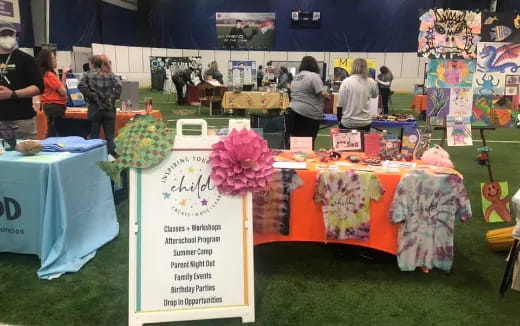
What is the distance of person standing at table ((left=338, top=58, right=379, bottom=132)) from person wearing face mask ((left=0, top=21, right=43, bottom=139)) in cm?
250

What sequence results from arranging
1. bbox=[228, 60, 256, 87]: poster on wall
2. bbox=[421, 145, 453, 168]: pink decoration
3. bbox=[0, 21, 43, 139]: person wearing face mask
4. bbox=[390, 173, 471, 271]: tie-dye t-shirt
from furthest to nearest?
bbox=[228, 60, 256, 87]: poster on wall, bbox=[0, 21, 43, 139]: person wearing face mask, bbox=[421, 145, 453, 168]: pink decoration, bbox=[390, 173, 471, 271]: tie-dye t-shirt

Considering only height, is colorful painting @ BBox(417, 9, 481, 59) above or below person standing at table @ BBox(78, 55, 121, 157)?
above

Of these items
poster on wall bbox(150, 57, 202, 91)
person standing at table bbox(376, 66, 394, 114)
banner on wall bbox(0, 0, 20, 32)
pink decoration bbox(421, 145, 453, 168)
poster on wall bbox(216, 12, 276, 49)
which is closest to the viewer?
pink decoration bbox(421, 145, 453, 168)

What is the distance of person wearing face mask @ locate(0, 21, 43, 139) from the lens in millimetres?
2963

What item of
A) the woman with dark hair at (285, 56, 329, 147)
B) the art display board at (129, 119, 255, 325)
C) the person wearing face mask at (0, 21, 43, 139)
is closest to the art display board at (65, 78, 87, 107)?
the person wearing face mask at (0, 21, 43, 139)

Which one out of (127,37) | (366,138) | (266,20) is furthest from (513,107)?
(127,37)

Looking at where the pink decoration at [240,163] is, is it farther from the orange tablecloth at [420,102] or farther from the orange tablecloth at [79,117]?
the orange tablecloth at [420,102]

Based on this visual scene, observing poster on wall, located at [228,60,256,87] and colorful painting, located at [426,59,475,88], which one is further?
poster on wall, located at [228,60,256,87]

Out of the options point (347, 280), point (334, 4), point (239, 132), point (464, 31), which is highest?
point (334, 4)

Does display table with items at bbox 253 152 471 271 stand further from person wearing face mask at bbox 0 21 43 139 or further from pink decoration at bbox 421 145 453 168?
person wearing face mask at bbox 0 21 43 139

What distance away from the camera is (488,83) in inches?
141

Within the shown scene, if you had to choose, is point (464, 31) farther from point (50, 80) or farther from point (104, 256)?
point (50, 80)

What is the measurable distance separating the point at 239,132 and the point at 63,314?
4.11 feet

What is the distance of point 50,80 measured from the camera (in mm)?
4684
